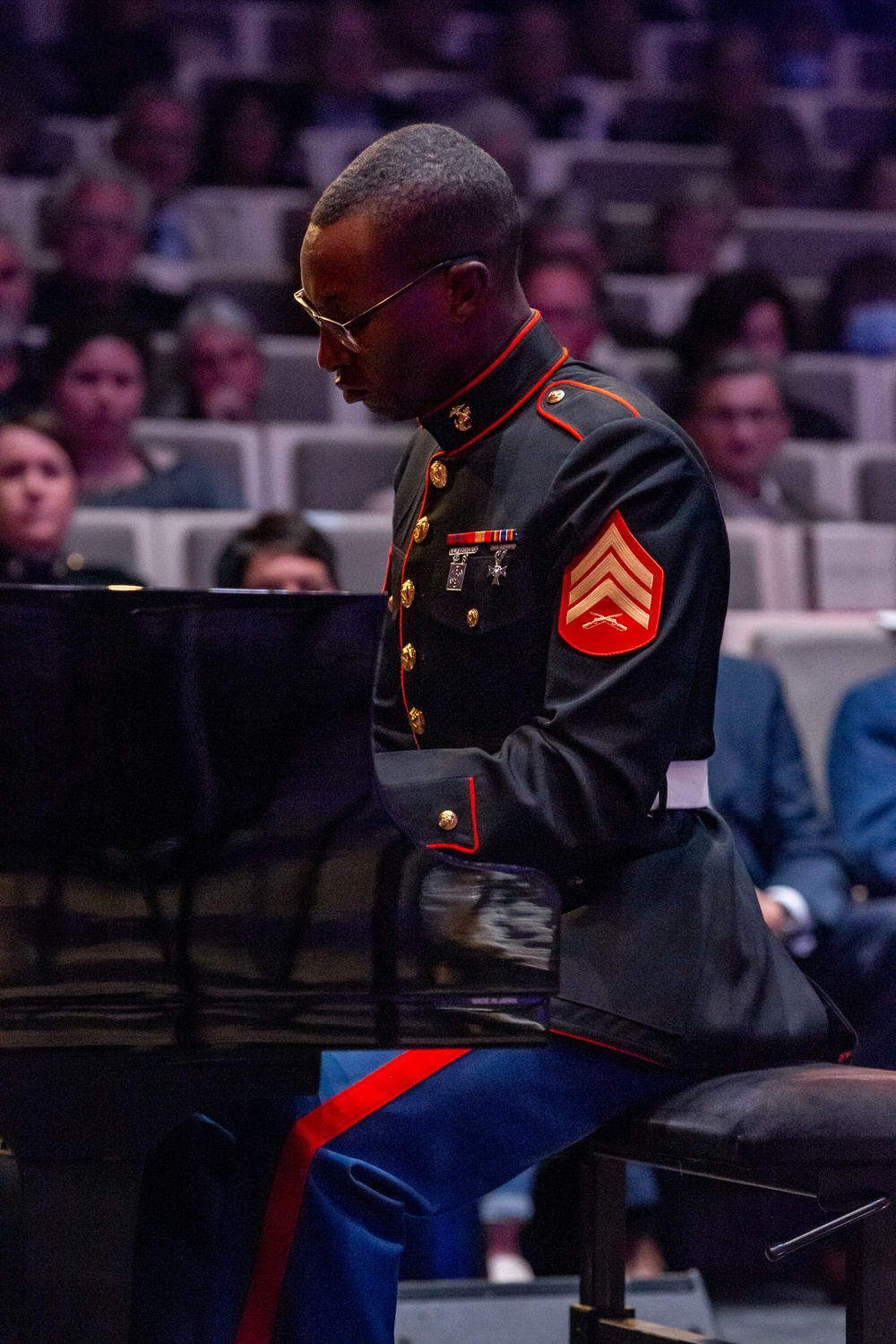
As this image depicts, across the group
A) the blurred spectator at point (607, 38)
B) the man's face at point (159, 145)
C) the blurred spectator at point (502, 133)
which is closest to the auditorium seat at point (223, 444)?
the man's face at point (159, 145)

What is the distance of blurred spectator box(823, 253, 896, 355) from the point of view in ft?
19.0

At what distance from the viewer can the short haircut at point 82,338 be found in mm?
3844

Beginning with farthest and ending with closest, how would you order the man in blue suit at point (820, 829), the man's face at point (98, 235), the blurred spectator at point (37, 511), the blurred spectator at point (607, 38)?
the blurred spectator at point (607, 38) < the man's face at point (98, 235) < the blurred spectator at point (37, 511) < the man in blue suit at point (820, 829)

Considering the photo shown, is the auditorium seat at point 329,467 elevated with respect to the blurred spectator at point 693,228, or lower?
lower

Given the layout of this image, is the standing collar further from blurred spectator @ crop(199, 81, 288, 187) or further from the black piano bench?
blurred spectator @ crop(199, 81, 288, 187)

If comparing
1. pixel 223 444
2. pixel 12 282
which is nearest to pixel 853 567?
pixel 223 444

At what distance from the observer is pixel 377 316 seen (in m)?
1.46

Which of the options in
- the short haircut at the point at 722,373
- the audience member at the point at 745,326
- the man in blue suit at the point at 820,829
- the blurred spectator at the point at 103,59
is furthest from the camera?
the blurred spectator at the point at 103,59

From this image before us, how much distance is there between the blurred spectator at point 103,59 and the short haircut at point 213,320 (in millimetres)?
2086

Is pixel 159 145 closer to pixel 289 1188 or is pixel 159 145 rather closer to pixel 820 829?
pixel 820 829

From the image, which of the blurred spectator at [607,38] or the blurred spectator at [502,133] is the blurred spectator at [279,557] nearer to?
the blurred spectator at [502,133]

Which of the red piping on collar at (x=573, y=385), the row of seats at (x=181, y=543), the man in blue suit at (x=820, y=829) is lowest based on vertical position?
the man in blue suit at (x=820, y=829)

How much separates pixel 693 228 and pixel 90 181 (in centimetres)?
210

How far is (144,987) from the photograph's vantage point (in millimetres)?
1191
